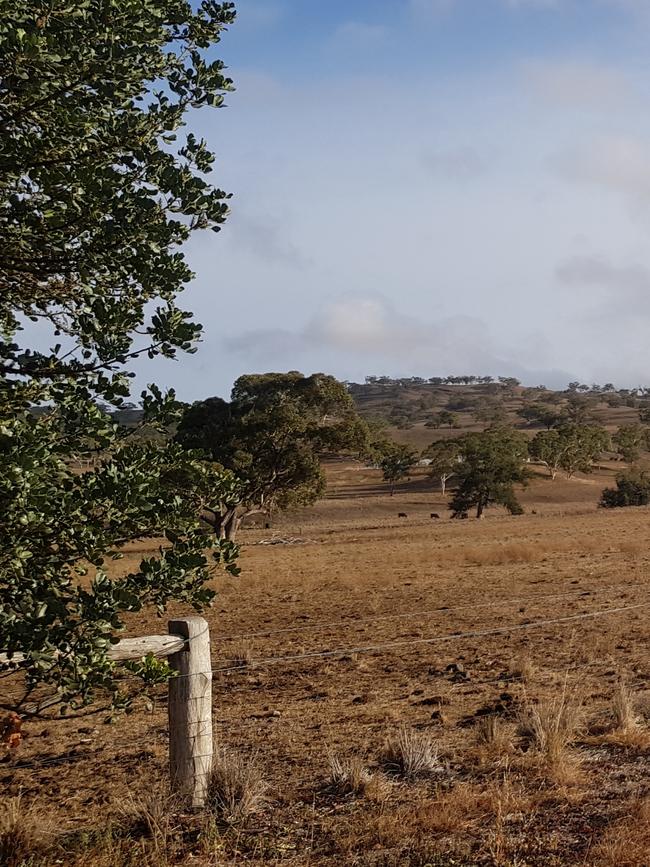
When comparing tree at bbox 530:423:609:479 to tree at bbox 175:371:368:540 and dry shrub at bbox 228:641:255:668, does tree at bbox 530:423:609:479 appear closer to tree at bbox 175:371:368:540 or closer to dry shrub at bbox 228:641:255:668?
tree at bbox 175:371:368:540

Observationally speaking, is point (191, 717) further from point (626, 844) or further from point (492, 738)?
point (626, 844)

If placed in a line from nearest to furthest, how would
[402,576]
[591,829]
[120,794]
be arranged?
[591,829] < [120,794] < [402,576]

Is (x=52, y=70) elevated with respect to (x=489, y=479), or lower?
elevated

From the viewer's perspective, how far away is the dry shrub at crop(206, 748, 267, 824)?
5629mm

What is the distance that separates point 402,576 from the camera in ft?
77.4

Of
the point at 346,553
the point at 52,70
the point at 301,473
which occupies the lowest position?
the point at 346,553

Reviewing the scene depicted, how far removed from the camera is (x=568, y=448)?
314 feet

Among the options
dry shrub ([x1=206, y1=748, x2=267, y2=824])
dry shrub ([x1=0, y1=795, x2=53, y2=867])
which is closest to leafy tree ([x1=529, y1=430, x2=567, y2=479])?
dry shrub ([x1=206, y1=748, x2=267, y2=824])

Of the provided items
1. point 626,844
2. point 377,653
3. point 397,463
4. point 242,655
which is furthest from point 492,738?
point 397,463

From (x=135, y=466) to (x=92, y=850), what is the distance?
2403 mm

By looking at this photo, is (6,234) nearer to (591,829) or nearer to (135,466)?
(135,466)

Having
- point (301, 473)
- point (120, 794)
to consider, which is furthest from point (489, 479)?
point (120, 794)

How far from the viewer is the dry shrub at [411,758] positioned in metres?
6.40

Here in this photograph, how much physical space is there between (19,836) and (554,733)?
4110mm
